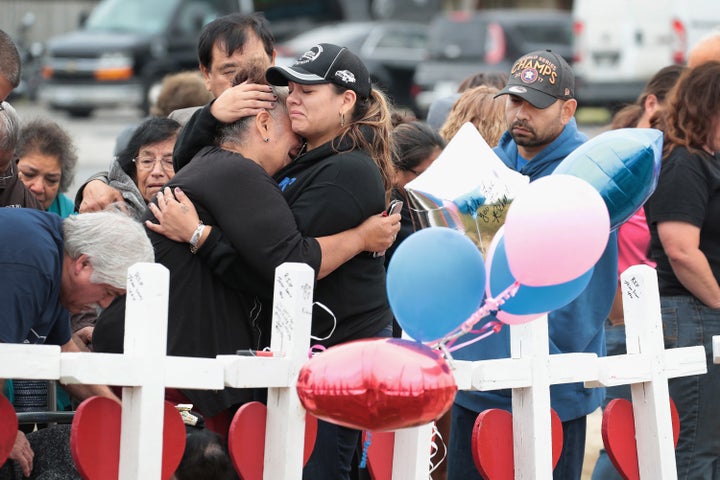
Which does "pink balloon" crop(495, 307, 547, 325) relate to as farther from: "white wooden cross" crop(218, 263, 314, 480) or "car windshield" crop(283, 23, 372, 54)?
"car windshield" crop(283, 23, 372, 54)

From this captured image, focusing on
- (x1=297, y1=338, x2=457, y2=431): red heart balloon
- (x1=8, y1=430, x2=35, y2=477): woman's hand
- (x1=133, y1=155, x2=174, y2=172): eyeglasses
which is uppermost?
(x1=133, y1=155, x2=174, y2=172): eyeglasses

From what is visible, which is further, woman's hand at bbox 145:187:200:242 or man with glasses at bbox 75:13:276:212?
man with glasses at bbox 75:13:276:212

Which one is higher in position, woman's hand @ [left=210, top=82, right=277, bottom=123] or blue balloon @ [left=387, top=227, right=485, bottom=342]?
woman's hand @ [left=210, top=82, right=277, bottom=123]

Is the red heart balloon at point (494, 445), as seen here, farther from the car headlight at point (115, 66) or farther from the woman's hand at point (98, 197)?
the car headlight at point (115, 66)

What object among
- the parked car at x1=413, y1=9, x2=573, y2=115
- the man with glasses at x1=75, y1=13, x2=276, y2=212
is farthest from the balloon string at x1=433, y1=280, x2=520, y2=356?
the parked car at x1=413, y1=9, x2=573, y2=115

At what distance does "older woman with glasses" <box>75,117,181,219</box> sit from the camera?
441 centimetres

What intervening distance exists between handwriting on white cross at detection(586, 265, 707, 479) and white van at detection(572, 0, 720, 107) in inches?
482

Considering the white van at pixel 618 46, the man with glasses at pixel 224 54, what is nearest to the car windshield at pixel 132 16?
the white van at pixel 618 46

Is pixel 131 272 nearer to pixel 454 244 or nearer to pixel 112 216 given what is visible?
pixel 112 216

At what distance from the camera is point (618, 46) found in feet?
52.5

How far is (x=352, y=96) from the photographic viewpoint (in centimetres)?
348

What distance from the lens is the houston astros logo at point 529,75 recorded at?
396 cm

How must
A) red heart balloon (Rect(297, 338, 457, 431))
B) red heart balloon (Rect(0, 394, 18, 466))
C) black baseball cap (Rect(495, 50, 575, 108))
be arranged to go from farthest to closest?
black baseball cap (Rect(495, 50, 575, 108)) → red heart balloon (Rect(0, 394, 18, 466)) → red heart balloon (Rect(297, 338, 457, 431))

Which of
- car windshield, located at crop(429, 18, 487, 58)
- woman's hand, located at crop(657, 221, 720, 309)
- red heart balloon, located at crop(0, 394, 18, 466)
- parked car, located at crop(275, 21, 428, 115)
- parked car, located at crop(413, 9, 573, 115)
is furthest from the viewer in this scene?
parked car, located at crop(275, 21, 428, 115)
